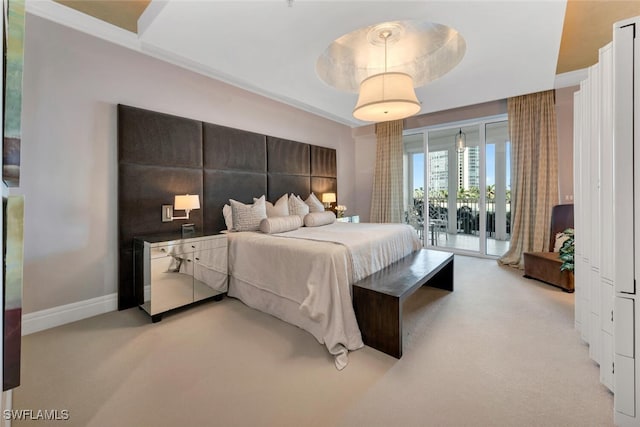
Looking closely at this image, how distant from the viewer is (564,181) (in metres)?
3.98

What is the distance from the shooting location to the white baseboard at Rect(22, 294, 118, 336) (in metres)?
2.25

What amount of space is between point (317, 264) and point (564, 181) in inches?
170

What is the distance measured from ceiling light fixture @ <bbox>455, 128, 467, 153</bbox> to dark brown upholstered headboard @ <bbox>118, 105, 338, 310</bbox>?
312cm

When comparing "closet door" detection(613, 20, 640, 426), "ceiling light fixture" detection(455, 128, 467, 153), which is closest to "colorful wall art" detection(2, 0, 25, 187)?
"closet door" detection(613, 20, 640, 426)

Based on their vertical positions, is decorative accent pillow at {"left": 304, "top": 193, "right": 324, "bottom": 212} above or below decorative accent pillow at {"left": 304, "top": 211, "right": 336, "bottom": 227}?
above

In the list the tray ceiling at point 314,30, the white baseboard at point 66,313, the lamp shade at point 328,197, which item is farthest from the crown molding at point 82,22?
the lamp shade at point 328,197

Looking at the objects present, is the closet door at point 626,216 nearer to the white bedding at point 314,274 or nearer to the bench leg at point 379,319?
the bench leg at point 379,319

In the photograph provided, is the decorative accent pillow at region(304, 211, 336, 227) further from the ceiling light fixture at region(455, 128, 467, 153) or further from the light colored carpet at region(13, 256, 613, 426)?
the ceiling light fixture at region(455, 128, 467, 153)

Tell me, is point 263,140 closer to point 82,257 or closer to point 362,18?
point 362,18

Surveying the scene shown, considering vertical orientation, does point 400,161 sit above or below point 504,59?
below

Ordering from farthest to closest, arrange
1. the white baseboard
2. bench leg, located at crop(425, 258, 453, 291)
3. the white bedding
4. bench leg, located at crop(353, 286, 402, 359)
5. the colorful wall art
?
bench leg, located at crop(425, 258, 453, 291) → the white baseboard → the white bedding → bench leg, located at crop(353, 286, 402, 359) → the colorful wall art

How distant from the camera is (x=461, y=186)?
5266 millimetres

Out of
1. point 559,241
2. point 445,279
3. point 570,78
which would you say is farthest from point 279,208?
point 570,78

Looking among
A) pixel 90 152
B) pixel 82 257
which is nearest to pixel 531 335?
pixel 82 257
